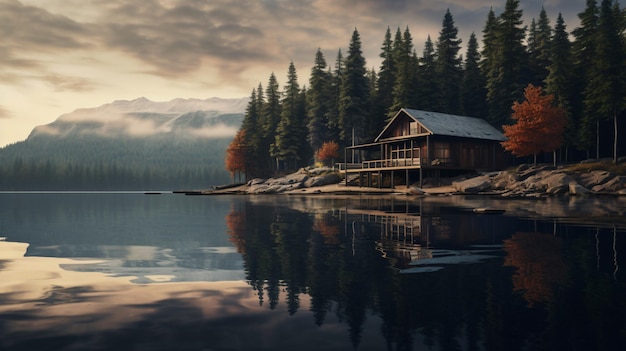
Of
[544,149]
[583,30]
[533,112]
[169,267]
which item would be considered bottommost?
[169,267]

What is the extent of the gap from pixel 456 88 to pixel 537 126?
23.7m

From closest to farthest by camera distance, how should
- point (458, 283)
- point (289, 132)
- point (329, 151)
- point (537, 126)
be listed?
point (458, 283), point (537, 126), point (329, 151), point (289, 132)

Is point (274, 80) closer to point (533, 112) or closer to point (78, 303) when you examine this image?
point (533, 112)

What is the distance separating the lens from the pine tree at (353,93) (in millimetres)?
73125

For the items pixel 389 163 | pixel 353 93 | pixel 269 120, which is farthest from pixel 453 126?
pixel 269 120

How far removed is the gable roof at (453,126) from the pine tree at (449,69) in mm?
10812

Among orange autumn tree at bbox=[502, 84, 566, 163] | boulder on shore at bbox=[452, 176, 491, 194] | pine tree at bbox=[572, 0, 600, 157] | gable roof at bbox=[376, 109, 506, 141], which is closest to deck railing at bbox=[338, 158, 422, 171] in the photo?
gable roof at bbox=[376, 109, 506, 141]

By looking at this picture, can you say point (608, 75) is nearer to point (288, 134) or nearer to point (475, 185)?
point (475, 185)

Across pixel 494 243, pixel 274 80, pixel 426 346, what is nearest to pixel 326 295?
pixel 426 346

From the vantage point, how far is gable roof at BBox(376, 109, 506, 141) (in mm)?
51656

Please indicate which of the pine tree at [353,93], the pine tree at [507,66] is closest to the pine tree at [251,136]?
the pine tree at [353,93]

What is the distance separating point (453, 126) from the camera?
54.2 m

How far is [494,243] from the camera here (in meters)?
13.3

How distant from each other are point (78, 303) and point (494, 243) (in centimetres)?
1093
